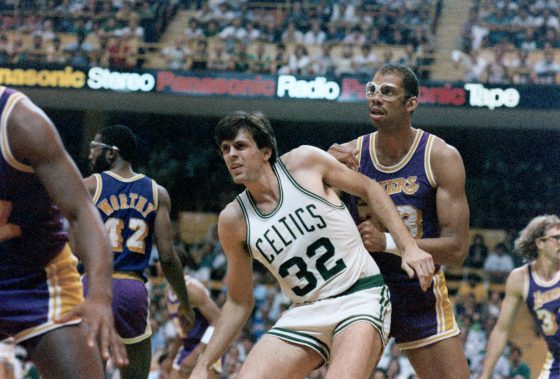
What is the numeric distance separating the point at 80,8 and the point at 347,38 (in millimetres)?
6488

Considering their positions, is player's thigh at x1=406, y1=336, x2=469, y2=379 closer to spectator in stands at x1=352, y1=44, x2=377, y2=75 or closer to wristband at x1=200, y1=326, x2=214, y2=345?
wristband at x1=200, y1=326, x2=214, y2=345

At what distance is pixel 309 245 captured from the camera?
4.53 meters

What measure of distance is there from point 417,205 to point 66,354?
2568mm

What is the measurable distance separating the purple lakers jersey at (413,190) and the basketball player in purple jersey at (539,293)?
4.69 feet

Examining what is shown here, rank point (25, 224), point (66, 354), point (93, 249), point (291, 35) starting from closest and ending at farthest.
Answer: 1. point (93, 249)
2. point (66, 354)
3. point (25, 224)
4. point (291, 35)

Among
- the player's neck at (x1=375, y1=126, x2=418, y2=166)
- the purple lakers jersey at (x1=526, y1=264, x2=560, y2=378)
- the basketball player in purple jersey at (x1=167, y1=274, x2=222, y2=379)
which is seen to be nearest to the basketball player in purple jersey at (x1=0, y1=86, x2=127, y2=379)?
the player's neck at (x1=375, y1=126, x2=418, y2=166)

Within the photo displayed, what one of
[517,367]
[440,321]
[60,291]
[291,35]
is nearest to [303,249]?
[440,321]

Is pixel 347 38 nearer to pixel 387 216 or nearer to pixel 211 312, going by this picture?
pixel 211 312

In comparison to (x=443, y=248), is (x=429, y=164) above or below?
above

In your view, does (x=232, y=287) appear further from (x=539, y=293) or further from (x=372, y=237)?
(x=539, y=293)

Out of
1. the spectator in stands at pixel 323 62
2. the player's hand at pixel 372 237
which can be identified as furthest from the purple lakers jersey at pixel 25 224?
the spectator in stands at pixel 323 62

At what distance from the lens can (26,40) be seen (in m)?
19.8

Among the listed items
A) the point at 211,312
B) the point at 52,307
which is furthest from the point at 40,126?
the point at 211,312

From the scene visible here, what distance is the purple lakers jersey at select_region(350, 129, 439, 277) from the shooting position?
16.8ft
